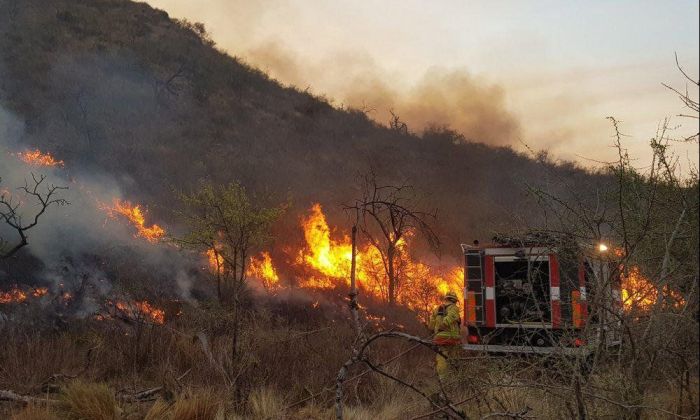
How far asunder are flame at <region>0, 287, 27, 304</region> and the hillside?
930 cm

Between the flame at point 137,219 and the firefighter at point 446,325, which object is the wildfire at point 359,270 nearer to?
the flame at point 137,219

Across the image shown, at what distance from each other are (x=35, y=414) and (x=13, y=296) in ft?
28.9

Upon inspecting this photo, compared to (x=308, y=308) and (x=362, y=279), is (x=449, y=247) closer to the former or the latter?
(x=362, y=279)

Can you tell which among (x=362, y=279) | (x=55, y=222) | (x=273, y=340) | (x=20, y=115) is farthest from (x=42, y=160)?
(x=273, y=340)

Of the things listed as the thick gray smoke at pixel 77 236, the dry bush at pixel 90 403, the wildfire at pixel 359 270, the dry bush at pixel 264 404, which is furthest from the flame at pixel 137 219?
the dry bush at pixel 90 403

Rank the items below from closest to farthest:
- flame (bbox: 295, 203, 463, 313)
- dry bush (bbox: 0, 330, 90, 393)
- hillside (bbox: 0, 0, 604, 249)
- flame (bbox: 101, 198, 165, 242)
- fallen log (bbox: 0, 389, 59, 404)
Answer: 1. fallen log (bbox: 0, 389, 59, 404)
2. dry bush (bbox: 0, 330, 90, 393)
3. flame (bbox: 101, 198, 165, 242)
4. flame (bbox: 295, 203, 463, 313)
5. hillside (bbox: 0, 0, 604, 249)

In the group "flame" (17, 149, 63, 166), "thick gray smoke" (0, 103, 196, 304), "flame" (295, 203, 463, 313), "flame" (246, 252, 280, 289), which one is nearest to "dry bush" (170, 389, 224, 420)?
"thick gray smoke" (0, 103, 196, 304)

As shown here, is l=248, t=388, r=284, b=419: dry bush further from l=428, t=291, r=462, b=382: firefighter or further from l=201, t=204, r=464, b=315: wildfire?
l=201, t=204, r=464, b=315: wildfire

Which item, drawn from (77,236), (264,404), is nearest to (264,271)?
(77,236)

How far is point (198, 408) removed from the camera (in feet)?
19.4

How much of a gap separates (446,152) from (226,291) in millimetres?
36156

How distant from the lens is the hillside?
95.2 feet

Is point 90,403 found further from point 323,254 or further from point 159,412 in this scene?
point 323,254

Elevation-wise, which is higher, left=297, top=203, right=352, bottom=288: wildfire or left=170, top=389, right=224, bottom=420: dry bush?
left=297, top=203, right=352, bottom=288: wildfire
